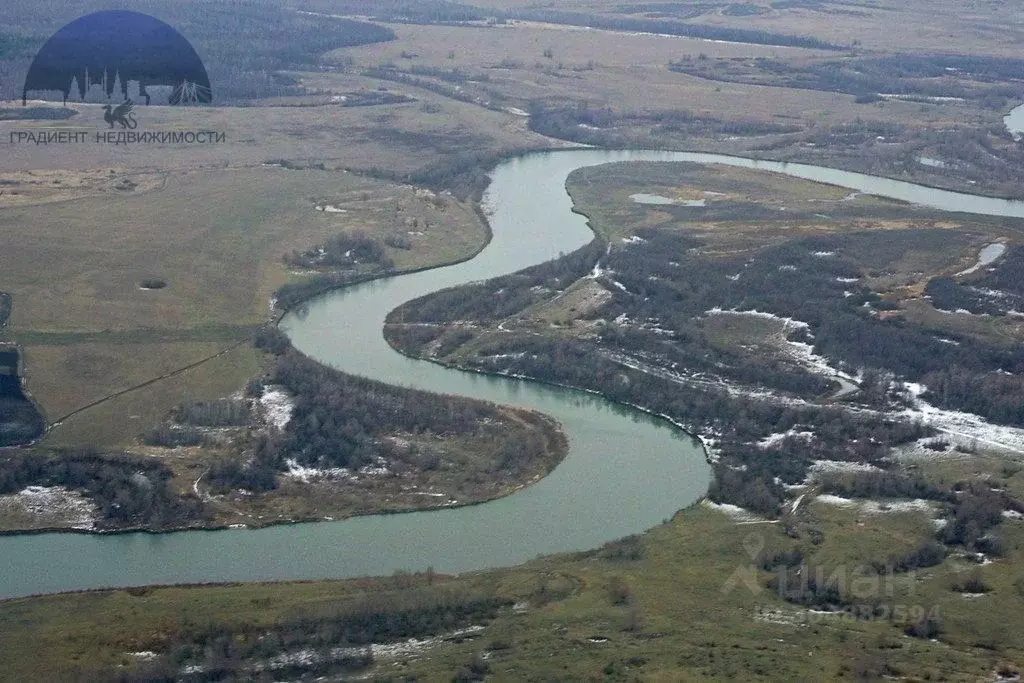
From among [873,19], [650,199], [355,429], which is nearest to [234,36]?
[650,199]

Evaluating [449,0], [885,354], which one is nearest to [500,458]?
[885,354]

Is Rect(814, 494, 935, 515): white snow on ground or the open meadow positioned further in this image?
Rect(814, 494, 935, 515): white snow on ground

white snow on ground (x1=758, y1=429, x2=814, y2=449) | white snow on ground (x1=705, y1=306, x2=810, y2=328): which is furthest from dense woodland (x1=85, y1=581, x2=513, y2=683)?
white snow on ground (x1=705, y1=306, x2=810, y2=328)

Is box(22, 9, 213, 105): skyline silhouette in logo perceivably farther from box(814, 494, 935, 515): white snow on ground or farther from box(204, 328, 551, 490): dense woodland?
box(814, 494, 935, 515): white snow on ground

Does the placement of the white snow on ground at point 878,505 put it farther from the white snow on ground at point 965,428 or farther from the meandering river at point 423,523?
the white snow on ground at point 965,428

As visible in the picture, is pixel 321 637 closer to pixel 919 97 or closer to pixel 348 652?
pixel 348 652

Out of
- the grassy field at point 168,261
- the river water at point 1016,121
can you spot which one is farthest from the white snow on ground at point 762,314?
the river water at point 1016,121
